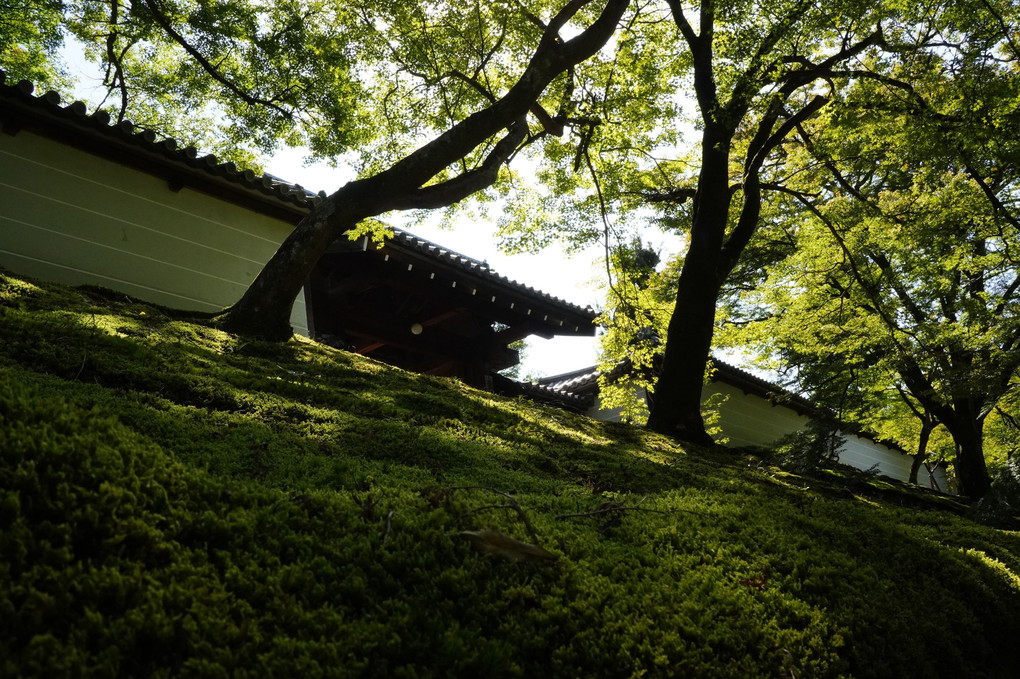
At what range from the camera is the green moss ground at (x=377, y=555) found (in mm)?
1423

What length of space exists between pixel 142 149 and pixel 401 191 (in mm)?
3540

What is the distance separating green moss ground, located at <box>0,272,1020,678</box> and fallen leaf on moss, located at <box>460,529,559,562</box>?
0.09ft

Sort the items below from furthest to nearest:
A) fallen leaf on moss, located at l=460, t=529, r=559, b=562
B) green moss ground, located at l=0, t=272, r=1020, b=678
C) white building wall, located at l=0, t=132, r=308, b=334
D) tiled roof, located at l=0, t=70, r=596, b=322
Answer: white building wall, located at l=0, t=132, r=308, b=334
tiled roof, located at l=0, t=70, r=596, b=322
fallen leaf on moss, located at l=460, t=529, r=559, b=562
green moss ground, located at l=0, t=272, r=1020, b=678

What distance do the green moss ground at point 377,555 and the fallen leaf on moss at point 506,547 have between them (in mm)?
27

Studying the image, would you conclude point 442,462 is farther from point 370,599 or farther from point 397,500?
point 370,599

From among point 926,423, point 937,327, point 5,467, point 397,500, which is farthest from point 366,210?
point 926,423

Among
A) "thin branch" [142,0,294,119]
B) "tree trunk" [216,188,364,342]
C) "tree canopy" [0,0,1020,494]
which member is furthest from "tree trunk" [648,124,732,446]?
"thin branch" [142,0,294,119]

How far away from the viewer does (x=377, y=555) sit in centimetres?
193

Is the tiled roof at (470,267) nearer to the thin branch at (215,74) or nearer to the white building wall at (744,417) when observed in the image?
the thin branch at (215,74)

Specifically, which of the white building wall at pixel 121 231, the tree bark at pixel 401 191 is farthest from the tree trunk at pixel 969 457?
the white building wall at pixel 121 231

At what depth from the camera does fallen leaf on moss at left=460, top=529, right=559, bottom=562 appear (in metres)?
2.13

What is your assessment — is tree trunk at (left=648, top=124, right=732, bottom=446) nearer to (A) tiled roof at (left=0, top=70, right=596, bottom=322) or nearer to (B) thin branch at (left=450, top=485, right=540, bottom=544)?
(A) tiled roof at (left=0, top=70, right=596, bottom=322)

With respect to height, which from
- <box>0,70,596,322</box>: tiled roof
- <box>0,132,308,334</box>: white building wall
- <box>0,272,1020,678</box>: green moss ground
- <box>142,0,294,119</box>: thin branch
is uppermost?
<box>142,0,294,119</box>: thin branch

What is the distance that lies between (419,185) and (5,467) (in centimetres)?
498
